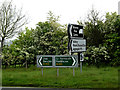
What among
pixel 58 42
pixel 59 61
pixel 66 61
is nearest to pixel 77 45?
pixel 66 61

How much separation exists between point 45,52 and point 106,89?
65.5 feet

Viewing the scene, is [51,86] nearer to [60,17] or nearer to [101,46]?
[101,46]

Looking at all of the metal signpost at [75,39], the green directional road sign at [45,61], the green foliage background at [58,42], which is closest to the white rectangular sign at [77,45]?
the metal signpost at [75,39]

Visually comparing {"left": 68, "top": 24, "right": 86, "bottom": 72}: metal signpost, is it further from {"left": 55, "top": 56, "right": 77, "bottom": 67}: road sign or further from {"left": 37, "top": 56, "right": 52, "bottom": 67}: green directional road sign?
{"left": 37, "top": 56, "right": 52, "bottom": 67}: green directional road sign

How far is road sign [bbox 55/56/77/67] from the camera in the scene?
45.7 feet

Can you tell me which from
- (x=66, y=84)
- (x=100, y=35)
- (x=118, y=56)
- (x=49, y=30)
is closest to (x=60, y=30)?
(x=49, y=30)

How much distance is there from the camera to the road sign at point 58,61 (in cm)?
1395

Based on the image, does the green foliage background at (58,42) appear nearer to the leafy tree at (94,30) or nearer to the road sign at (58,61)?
the leafy tree at (94,30)

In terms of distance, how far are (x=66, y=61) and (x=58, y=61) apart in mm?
552

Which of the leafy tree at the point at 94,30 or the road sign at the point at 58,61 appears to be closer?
the road sign at the point at 58,61

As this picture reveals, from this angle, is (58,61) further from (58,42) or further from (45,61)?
(58,42)

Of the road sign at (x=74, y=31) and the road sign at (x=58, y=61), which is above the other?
the road sign at (x=74, y=31)

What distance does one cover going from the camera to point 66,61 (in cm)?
1400

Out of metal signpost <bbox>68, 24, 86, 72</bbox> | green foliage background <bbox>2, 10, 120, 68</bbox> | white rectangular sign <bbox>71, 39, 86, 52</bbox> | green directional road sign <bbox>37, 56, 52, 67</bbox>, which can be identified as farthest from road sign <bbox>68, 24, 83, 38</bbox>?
green foliage background <bbox>2, 10, 120, 68</bbox>
